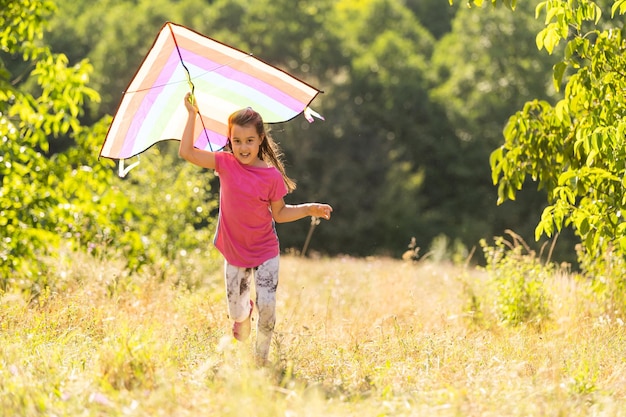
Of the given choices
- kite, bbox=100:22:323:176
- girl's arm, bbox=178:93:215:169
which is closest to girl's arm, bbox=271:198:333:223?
girl's arm, bbox=178:93:215:169

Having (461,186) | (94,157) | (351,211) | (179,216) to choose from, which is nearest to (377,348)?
(94,157)

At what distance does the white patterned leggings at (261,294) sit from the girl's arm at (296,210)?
0.26 m

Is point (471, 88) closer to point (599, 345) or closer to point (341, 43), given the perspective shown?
point (341, 43)

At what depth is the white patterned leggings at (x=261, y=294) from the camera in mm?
5168

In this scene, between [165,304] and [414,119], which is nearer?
[165,304]

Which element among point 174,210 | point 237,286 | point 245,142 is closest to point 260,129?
point 245,142

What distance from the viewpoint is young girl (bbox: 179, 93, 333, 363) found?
5.18m

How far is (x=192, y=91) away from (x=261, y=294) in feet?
4.52

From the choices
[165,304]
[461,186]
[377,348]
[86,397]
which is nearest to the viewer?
[86,397]

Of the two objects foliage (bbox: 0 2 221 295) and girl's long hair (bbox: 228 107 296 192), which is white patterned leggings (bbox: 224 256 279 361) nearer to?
girl's long hair (bbox: 228 107 296 192)

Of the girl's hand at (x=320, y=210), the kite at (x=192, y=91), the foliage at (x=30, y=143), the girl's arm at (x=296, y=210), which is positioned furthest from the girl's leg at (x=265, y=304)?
the foliage at (x=30, y=143)

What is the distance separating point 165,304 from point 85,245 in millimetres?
2039

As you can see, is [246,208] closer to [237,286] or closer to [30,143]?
[237,286]

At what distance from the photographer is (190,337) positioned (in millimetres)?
5797
